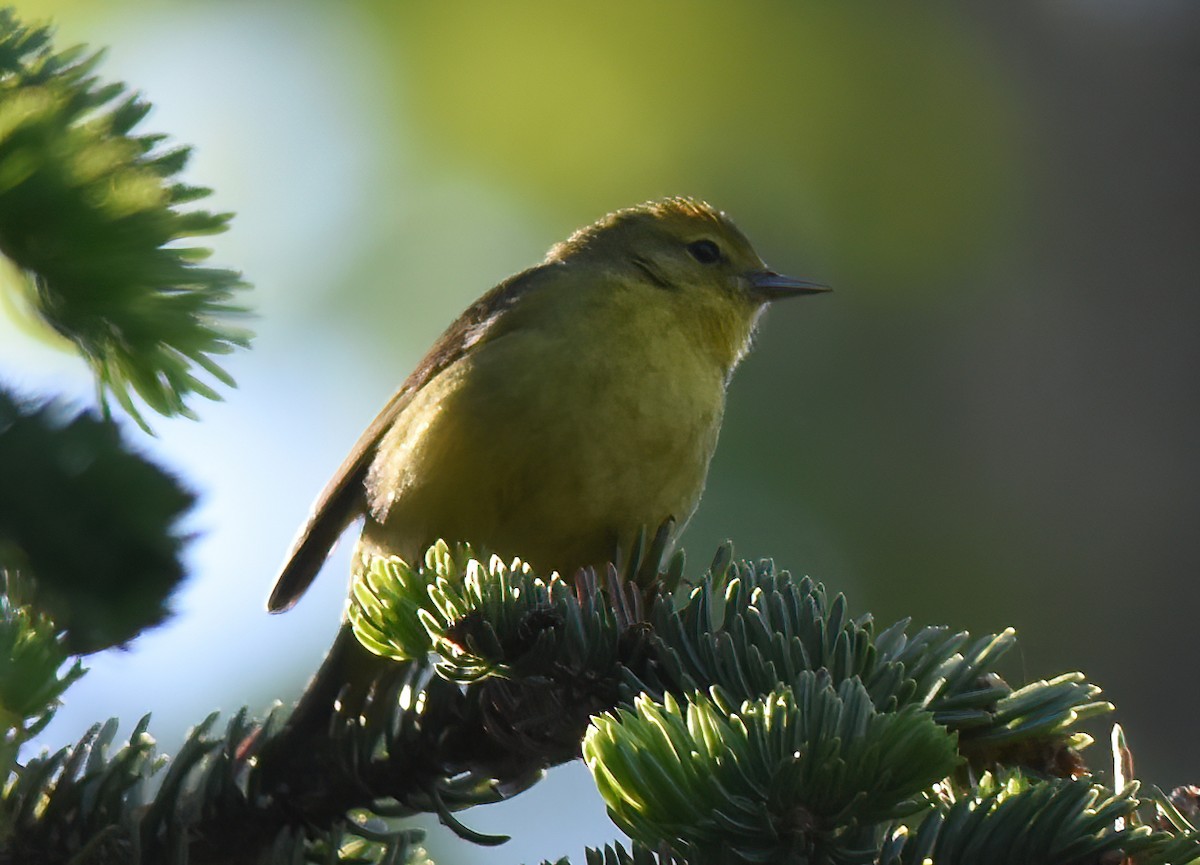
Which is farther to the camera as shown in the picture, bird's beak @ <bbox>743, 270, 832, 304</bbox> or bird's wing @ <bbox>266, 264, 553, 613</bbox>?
bird's beak @ <bbox>743, 270, 832, 304</bbox>

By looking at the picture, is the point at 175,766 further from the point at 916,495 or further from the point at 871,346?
the point at 871,346

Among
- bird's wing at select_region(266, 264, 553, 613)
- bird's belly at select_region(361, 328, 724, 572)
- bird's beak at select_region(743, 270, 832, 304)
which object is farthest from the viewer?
bird's beak at select_region(743, 270, 832, 304)

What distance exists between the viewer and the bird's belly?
126 inches

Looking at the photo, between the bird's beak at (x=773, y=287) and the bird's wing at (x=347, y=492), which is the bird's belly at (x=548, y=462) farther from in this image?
the bird's beak at (x=773, y=287)

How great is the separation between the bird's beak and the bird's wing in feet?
2.50

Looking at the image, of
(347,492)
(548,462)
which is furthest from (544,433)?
(347,492)

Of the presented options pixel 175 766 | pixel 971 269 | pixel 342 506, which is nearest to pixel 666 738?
pixel 175 766

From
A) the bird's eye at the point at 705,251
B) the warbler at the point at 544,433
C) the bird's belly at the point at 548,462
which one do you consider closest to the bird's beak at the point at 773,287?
the bird's eye at the point at 705,251

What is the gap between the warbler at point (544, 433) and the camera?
3225 millimetres

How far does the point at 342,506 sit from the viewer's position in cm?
392

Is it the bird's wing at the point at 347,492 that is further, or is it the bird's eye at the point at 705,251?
the bird's eye at the point at 705,251

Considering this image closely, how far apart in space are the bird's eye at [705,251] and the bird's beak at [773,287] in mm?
115

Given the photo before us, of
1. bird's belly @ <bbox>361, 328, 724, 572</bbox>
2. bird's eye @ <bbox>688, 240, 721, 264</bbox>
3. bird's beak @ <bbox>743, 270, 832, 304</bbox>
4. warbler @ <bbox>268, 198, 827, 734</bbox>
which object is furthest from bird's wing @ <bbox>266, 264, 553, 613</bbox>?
bird's beak @ <bbox>743, 270, 832, 304</bbox>

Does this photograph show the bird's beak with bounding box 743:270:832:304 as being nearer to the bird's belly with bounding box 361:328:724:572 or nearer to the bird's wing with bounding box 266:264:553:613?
the bird's wing with bounding box 266:264:553:613
